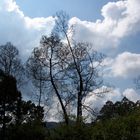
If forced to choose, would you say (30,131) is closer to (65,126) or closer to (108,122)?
(65,126)

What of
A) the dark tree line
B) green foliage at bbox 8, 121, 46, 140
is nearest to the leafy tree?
the dark tree line

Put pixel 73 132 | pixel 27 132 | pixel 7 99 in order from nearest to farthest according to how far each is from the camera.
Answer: pixel 73 132, pixel 27 132, pixel 7 99

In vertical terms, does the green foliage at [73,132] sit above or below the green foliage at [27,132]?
below

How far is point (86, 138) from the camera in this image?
28953 mm

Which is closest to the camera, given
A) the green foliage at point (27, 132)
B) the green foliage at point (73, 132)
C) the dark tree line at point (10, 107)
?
the green foliage at point (73, 132)

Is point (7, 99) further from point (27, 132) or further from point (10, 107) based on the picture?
point (27, 132)

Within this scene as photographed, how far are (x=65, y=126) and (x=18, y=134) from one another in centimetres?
1631

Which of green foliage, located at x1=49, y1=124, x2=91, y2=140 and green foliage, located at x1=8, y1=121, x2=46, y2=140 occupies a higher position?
green foliage, located at x1=8, y1=121, x2=46, y2=140

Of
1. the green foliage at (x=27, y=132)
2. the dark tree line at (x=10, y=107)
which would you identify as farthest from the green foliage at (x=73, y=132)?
the dark tree line at (x=10, y=107)

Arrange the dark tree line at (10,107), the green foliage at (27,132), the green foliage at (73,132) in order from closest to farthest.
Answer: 1. the green foliage at (73,132)
2. the green foliage at (27,132)
3. the dark tree line at (10,107)

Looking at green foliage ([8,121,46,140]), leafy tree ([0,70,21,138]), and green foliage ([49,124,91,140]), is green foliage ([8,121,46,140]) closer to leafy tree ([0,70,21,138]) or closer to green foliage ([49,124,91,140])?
leafy tree ([0,70,21,138])

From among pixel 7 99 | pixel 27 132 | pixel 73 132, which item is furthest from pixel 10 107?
pixel 73 132

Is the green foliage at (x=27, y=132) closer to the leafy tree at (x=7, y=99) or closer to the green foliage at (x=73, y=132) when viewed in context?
the leafy tree at (x=7, y=99)

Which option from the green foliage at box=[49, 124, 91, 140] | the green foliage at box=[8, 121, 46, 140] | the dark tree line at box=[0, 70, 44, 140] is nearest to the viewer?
the green foliage at box=[49, 124, 91, 140]
